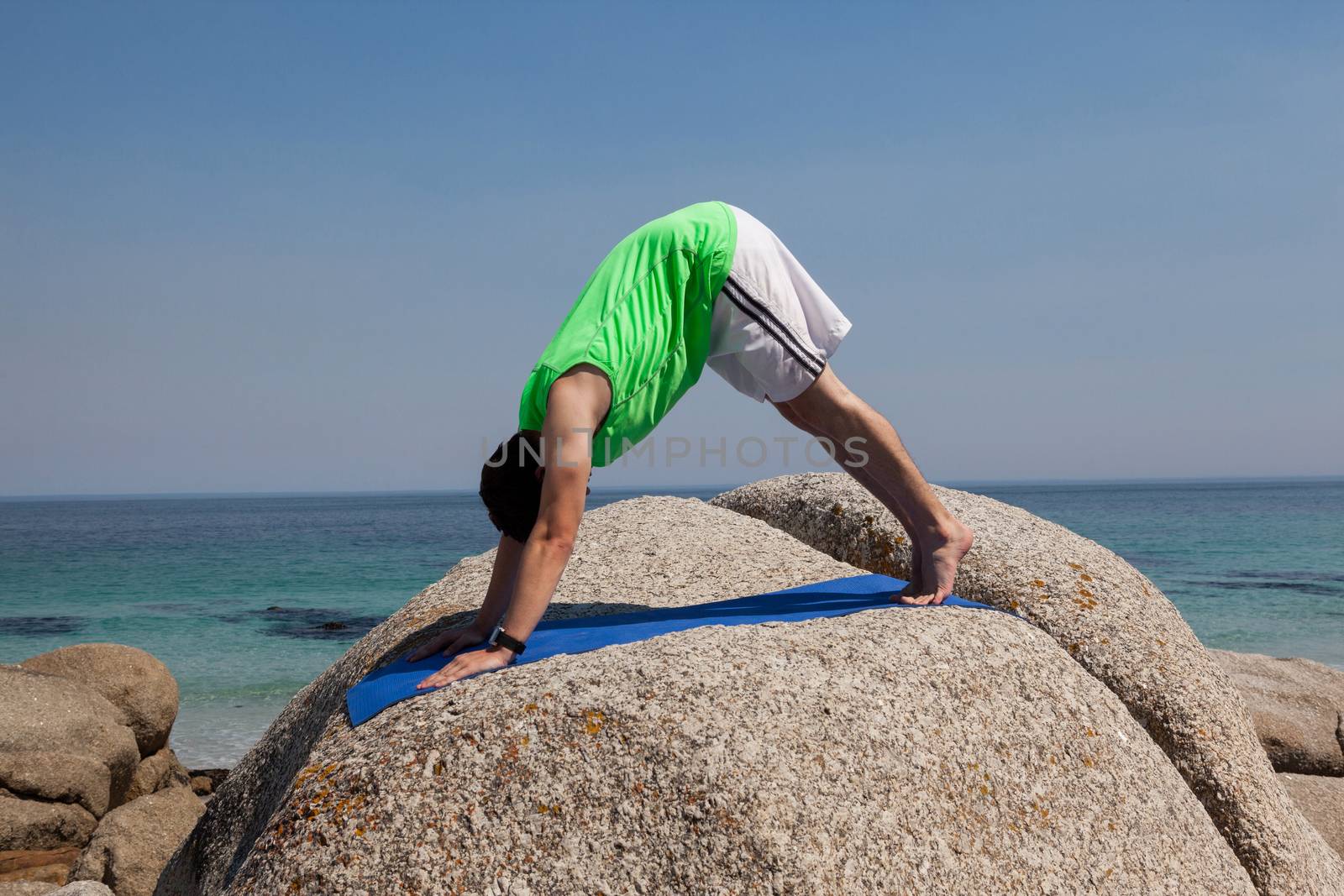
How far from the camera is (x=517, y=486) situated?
375 cm

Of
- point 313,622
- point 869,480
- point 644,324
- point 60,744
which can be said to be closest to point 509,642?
point 644,324

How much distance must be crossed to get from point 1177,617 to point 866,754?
271 cm

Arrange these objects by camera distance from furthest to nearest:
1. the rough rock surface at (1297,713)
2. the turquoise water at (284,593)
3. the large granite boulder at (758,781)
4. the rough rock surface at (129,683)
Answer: the turquoise water at (284,593)
the rough rock surface at (129,683)
the rough rock surface at (1297,713)
the large granite boulder at (758,781)

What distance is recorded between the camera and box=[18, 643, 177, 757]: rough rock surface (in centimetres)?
869

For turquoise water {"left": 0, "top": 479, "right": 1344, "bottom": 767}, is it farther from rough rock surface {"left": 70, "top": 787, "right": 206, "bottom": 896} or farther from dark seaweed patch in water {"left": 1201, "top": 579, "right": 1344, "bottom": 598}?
rough rock surface {"left": 70, "top": 787, "right": 206, "bottom": 896}

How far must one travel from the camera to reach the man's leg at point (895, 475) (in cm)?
409

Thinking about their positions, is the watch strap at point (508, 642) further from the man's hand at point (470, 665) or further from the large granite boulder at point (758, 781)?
the large granite boulder at point (758, 781)

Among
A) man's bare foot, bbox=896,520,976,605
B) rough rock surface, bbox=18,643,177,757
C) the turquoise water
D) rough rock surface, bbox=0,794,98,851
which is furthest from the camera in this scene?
the turquoise water

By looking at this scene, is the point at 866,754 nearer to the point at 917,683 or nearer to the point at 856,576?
the point at 917,683

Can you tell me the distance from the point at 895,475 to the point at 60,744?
6855 mm

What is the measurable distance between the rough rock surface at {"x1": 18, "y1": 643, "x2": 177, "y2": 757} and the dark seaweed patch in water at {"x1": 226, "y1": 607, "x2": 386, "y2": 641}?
1192cm

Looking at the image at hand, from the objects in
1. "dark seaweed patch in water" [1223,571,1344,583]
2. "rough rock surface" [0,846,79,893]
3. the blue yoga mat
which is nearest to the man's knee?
the blue yoga mat

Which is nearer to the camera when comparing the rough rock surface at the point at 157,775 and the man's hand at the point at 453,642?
the man's hand at the point at 453,642


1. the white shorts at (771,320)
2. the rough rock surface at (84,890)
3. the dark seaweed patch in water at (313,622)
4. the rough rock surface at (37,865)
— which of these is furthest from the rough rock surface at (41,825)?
the dark seaweed patch in water at (313,622)
